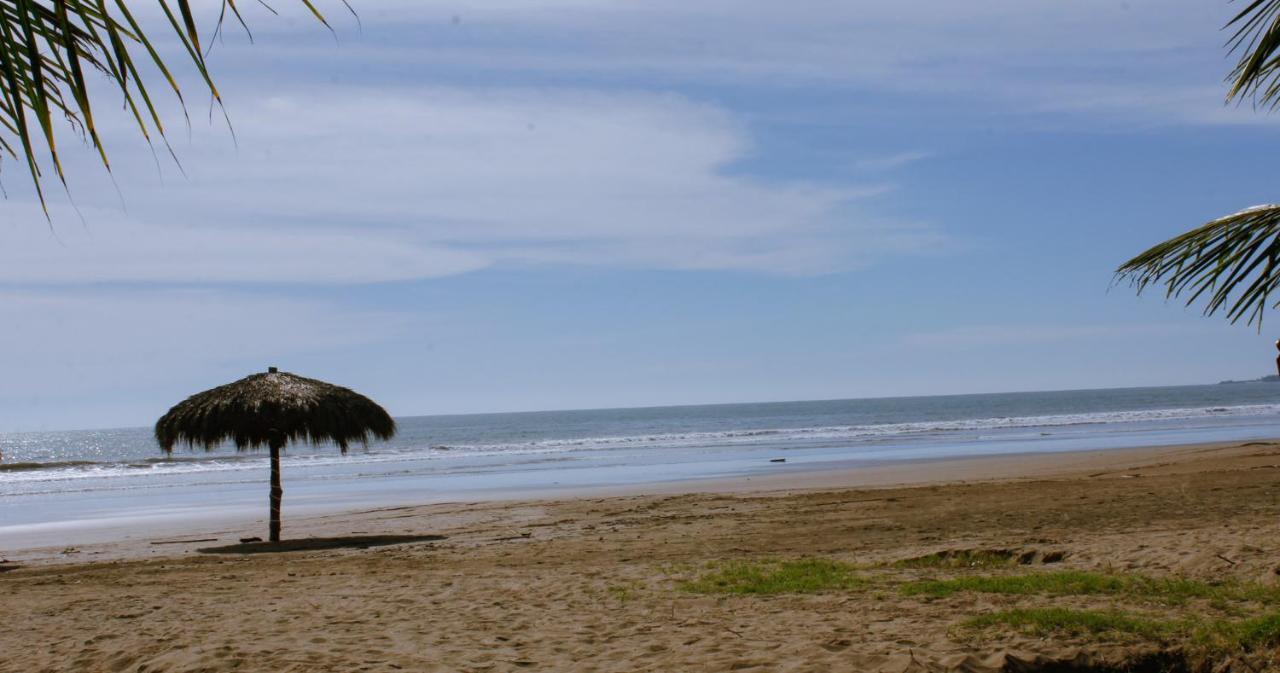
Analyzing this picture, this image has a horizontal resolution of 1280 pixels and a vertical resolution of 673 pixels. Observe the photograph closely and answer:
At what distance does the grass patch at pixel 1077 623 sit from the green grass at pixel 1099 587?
69 centimetres

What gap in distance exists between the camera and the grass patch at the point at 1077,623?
5.53 metres

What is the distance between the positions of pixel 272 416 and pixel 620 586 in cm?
655

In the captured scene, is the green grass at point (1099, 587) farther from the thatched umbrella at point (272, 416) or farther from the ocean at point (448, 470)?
the ocean at point (448, 470)

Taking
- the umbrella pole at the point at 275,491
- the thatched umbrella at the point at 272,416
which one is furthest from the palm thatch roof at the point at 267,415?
the umbrella pole at the point at 275,491

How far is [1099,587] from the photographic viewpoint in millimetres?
6750

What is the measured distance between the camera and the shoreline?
15.2m

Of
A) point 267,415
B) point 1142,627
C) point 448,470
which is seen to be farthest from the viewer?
point 448,470

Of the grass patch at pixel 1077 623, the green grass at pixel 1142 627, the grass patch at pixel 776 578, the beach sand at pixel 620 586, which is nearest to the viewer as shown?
the green grass at pixel 1142 627

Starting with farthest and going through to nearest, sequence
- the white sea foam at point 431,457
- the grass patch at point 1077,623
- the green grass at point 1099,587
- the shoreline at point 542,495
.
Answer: the white sea foam at point 431,457 < the shoreline at point 542,495 < the green grass at point 1099,587 < the grass patch at point 1077,623

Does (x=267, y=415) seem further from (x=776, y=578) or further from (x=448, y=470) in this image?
(x=448, y=470)

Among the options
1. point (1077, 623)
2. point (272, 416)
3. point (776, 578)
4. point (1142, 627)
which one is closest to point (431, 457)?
point (272, 416)

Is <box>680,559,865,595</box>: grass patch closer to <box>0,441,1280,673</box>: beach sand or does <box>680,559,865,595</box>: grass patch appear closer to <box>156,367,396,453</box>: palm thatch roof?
<box>0,441,1280,673</box>: beach sand

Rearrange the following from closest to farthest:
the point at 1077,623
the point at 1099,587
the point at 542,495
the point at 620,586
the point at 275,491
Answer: the point at 1077,623 < the point at 1099,587 < the point at 620,586 < the point at 275,491 < the point at 542,495

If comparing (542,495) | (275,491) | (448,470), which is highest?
(275,491)
